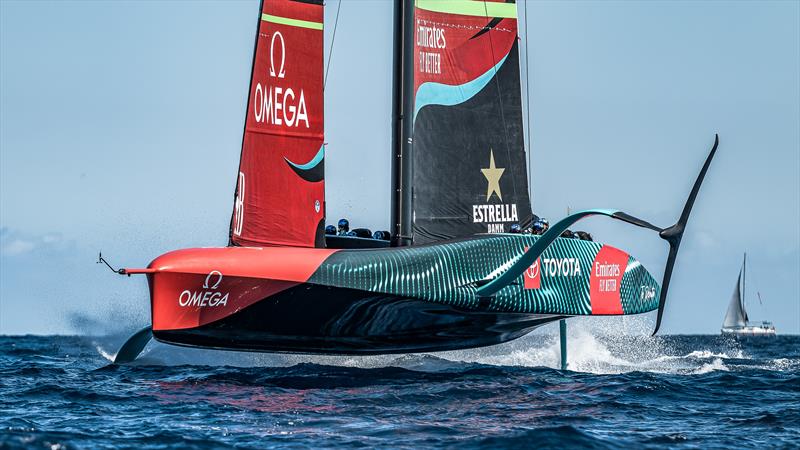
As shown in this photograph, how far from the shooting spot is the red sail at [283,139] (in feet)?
46.8

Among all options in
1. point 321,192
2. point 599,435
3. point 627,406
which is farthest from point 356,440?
point 321,192

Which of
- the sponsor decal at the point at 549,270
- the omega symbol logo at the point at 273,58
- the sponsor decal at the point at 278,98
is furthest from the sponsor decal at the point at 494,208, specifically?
the omega symbol logo at the point at 273,58

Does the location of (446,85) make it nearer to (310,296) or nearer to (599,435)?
(310,296)

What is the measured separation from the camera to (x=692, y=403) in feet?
40.1

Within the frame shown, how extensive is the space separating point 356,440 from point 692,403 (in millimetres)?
4623

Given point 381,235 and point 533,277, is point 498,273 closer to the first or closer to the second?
point 533,277

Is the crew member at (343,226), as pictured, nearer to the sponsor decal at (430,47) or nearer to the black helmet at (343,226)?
the black helmet at (343,226)

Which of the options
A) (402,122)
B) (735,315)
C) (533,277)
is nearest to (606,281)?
(533,277)

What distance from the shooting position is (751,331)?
3056 inches

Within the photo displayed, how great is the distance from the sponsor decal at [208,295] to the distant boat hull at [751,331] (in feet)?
214

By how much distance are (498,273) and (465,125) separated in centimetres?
254

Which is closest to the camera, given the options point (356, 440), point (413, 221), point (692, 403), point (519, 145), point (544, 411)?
point (356, 440)

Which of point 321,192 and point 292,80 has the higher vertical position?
point 292,80

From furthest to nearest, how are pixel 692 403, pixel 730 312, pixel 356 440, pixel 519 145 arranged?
pixel 730 312 → pixel 519 145 → pixel 692 403 → pixel 356 440
